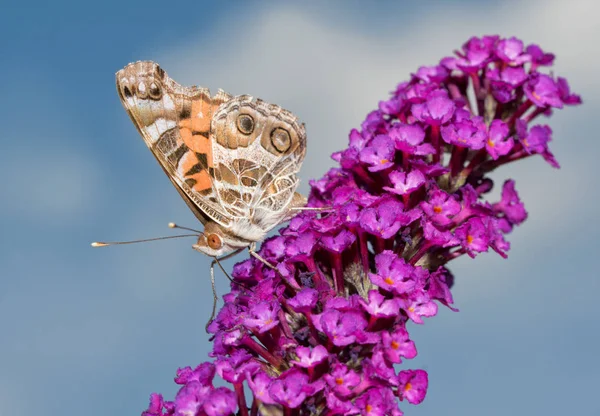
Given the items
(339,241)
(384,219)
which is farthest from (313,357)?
(384,219)

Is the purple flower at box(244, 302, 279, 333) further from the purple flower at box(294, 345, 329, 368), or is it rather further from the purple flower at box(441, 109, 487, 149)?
the purple flower at box(441, 109, 487, 149)

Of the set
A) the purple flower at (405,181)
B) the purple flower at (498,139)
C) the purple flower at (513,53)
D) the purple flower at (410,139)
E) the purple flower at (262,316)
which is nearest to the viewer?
the purple flower at (262,316)

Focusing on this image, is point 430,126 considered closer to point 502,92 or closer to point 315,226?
point 502,92

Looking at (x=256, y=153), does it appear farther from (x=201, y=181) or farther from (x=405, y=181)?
(x=405, y=181)

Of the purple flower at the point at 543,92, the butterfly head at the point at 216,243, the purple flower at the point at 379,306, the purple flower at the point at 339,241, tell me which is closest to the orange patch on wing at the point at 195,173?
the butterfly head at the point at 216,243

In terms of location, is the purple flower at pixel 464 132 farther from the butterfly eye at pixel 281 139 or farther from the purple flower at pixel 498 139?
the butterfly eye at pixel 281 139

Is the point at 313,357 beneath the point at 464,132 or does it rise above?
beneath
